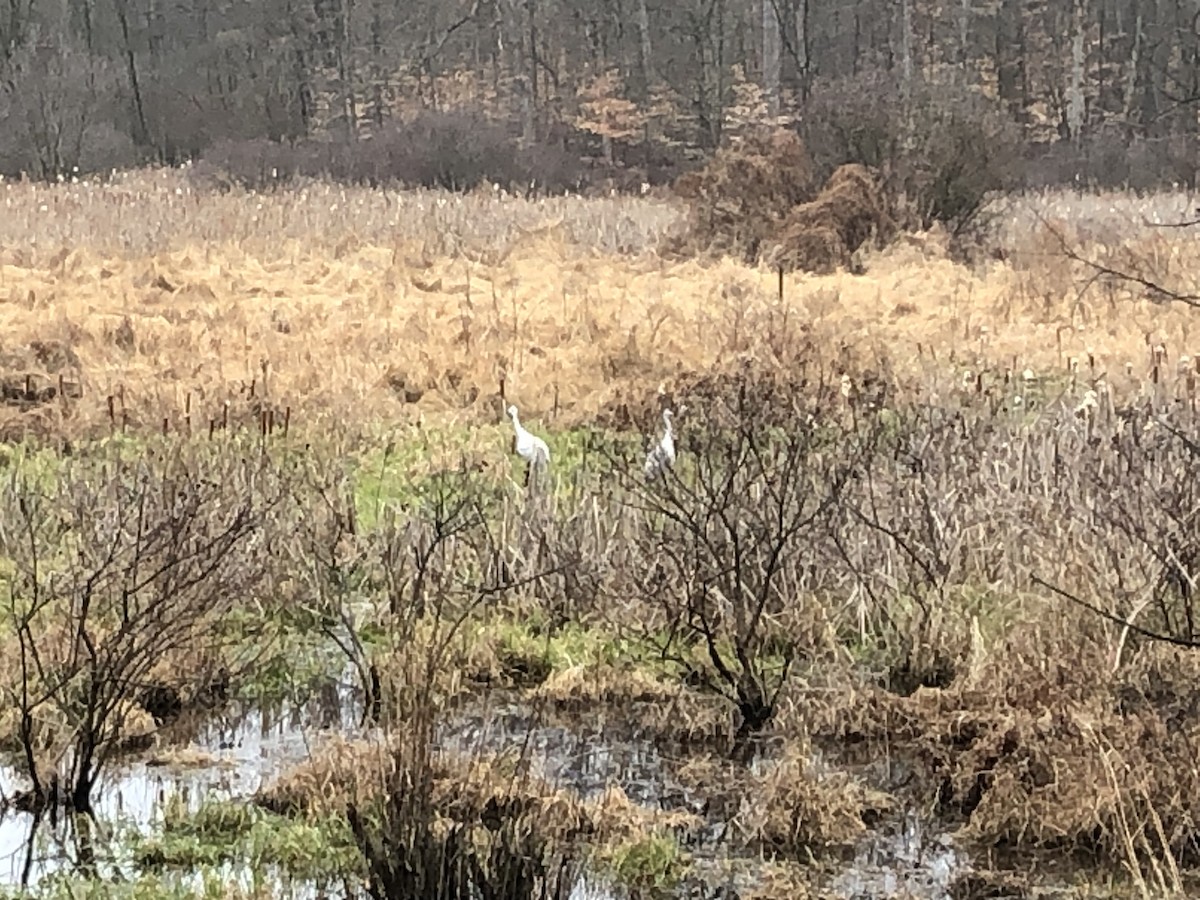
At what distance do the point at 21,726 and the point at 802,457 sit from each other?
2.94 metres

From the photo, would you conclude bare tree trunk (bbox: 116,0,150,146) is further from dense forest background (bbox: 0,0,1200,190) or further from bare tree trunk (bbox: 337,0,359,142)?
bare tree trunk (bbox: 337,0,359,142)

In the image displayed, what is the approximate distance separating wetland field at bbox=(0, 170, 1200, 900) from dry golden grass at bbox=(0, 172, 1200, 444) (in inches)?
2.8

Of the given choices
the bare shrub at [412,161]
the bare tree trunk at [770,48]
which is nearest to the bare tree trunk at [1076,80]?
the bare tree trunk at [770,48]

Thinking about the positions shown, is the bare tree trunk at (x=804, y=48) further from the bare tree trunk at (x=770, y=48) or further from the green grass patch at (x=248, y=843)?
the green grass patch at (x=248, y=843)

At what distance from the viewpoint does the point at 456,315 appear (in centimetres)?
1236

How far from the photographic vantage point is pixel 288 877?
4434 mm

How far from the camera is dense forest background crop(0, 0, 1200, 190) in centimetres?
2783

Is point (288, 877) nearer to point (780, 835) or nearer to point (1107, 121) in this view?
point (780, 835)

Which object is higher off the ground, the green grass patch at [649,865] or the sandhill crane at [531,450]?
the green grass patch at [649,865]

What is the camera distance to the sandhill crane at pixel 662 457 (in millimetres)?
6949

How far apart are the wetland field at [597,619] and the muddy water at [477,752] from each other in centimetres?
2

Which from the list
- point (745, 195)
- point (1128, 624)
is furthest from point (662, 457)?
point (745, 195)

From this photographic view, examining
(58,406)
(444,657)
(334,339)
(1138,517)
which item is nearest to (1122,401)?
(1138,517)

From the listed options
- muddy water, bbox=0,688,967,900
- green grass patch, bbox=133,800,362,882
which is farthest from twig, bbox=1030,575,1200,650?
green grass patch, bbox=133,800,362,882
